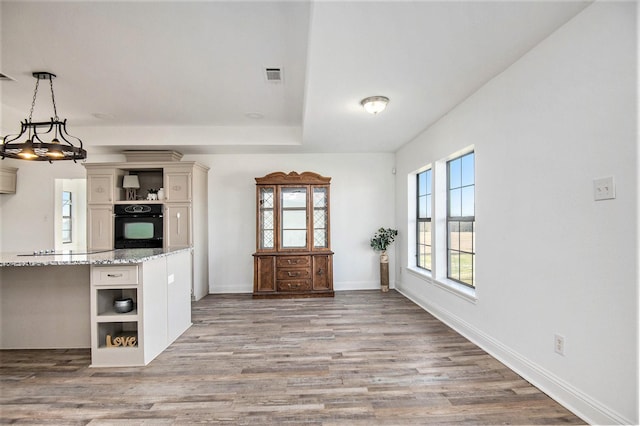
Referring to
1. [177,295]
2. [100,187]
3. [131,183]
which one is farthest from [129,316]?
[100,187]

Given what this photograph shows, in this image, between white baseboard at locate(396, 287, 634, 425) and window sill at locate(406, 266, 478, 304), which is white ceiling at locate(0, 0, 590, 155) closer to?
window sill at locate(406, 266, 478, 304)

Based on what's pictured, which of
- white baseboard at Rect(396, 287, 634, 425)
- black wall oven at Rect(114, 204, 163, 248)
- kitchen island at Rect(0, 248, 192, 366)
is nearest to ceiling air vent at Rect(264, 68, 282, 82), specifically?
kitchen island at Rect(0, 248, 192, 366)

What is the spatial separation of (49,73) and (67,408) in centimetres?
294

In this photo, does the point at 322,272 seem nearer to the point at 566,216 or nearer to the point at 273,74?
the point at 273,74

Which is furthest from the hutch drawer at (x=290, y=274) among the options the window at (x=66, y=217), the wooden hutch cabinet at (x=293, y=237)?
the window at (x=66, y=217)

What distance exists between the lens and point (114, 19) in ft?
7.70

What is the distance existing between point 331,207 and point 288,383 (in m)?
3.65

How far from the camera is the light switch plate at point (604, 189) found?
5.78 feet

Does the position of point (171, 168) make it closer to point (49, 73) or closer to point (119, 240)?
point (119, 240)

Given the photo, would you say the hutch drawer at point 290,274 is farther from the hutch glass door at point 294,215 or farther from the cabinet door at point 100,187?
the cabinet door at point 100,187

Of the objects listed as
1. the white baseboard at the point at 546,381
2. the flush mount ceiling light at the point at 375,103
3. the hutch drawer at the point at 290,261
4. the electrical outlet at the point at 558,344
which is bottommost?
the white baseboard at the point at 546,381

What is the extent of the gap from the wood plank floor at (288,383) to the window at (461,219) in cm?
70

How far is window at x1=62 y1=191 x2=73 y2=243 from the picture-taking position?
6.15 metres

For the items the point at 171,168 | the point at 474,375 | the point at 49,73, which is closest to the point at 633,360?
the point at 474,375
